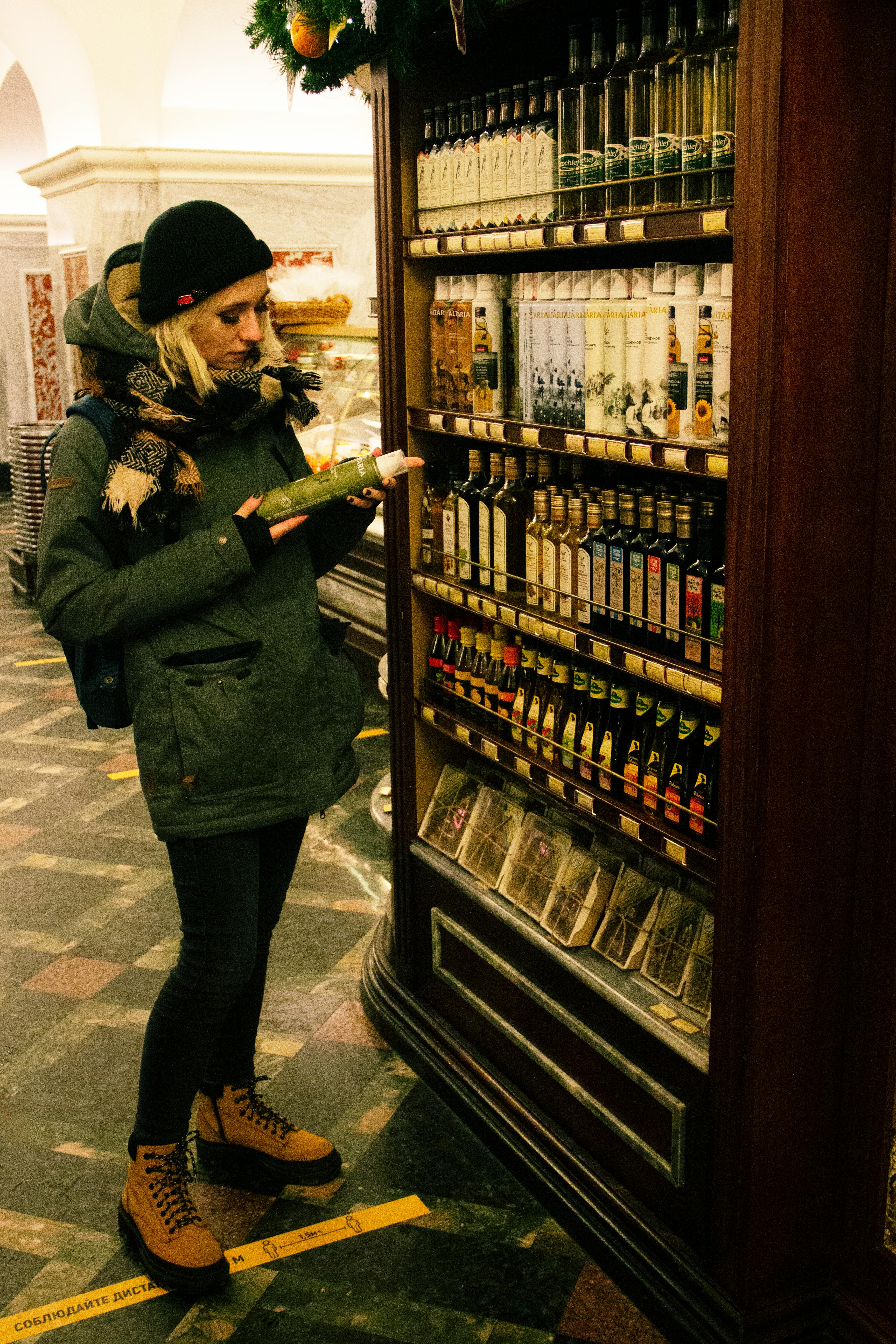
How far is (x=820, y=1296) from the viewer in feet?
7.24

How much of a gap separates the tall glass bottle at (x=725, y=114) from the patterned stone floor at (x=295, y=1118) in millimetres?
1965

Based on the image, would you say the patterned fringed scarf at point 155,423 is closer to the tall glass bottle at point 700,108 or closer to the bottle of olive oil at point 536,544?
the bottle of olive oil at point 536,544

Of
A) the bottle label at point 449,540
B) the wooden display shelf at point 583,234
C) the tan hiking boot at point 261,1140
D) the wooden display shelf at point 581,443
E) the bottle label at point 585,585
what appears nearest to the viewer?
the wooden display shelf at point 583,234

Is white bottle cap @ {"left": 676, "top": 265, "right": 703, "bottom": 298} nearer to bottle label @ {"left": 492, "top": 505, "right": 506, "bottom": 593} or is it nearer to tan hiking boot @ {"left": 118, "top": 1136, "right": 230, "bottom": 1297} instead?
bottle label @ {"left": 492, "top": 505, "right": 506, "bottom": 593}

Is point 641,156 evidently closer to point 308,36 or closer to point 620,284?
point 620,284

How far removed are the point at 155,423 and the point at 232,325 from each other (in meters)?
0.24

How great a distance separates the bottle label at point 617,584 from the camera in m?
2.38

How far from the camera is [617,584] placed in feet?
7.85

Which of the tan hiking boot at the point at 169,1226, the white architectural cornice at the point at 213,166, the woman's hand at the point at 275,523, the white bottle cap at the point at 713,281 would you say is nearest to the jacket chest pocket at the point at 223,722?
the woman's hand at the point at 275,523

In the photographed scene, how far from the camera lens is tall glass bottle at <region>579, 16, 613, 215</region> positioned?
2287 mm

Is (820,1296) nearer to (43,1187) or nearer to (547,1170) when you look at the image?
(547,1170)

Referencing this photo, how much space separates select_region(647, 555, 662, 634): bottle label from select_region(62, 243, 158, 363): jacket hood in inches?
37.5

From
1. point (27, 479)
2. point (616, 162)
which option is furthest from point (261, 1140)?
point (27, 479)

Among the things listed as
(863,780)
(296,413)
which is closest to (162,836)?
(296,413)
